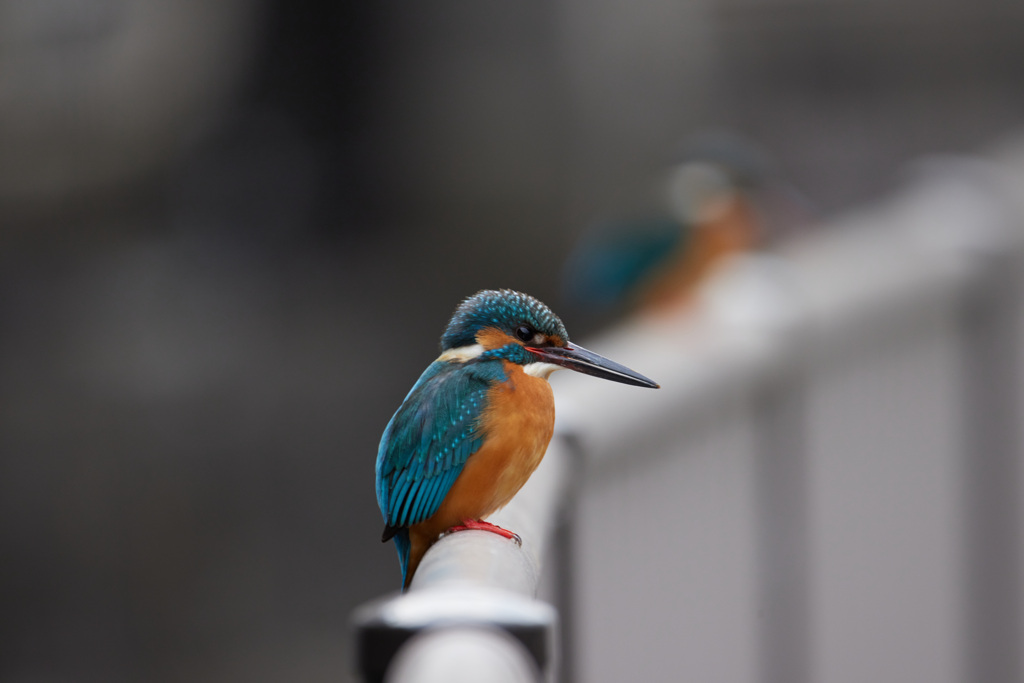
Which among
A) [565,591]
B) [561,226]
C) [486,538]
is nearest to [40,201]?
[561,226]

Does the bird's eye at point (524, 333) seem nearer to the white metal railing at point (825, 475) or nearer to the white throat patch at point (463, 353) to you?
the white throat patch at point (463, 353)

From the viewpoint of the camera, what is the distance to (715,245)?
382 centimetres

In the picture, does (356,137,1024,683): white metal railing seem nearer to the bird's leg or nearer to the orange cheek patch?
the bird's leg

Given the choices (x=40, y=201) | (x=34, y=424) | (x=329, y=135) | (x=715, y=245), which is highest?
(x=329, y=135)

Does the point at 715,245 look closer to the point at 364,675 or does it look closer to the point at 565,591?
the point at 565,591

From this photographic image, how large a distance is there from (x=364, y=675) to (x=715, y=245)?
11.0 ft

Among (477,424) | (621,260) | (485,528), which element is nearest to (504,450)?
Answer: (477,424)

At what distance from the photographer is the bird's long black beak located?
1.11 m

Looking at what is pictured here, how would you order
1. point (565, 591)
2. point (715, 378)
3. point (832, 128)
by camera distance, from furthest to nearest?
point (832, 128) < point (715, 378) < point (565, 591)

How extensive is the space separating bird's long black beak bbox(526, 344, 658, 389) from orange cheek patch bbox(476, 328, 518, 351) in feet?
0.08

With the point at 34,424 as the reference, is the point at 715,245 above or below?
above

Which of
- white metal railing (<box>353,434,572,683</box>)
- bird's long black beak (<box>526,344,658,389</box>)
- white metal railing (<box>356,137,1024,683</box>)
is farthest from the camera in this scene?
white metal railing (<box>356,137,1024,683</box>)

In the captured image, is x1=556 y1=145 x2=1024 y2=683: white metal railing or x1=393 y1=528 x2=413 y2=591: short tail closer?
x1=393 y1=528 x2=413 y2=591: short tail

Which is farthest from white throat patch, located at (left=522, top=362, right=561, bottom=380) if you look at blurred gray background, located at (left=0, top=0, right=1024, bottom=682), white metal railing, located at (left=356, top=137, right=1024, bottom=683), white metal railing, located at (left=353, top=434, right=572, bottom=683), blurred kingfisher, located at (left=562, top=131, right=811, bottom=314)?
blurred gray background, located at (left=0, top=0, right=1024, bottom=682)
